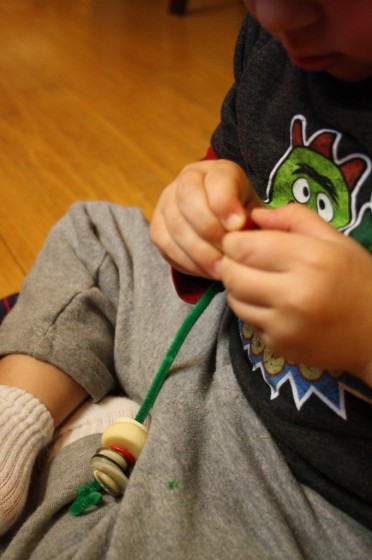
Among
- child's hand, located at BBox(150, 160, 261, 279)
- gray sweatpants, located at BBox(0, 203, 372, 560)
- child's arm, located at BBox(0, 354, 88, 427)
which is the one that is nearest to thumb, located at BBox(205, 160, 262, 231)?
child's hand, located at BBox(150, 160, 261, 279)

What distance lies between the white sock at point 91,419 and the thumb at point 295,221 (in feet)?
0.93

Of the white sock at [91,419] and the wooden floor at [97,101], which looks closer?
the white sock at [91,419]

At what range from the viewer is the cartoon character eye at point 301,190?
0.48 m

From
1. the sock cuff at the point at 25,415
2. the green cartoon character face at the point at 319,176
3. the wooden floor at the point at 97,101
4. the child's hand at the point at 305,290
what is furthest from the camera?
the wooden floor at the point at 97,101

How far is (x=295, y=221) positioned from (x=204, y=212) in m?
0.06

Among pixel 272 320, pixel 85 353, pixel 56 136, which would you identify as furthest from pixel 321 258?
pixel 56 136

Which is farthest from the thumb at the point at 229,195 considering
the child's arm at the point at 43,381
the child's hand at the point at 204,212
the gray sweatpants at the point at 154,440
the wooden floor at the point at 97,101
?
the wooden floor at the point at 97,101

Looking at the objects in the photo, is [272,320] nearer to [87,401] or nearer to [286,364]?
[286,364]

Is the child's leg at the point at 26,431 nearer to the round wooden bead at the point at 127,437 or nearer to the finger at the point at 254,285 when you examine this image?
the round wooden bead at the point at 127,437

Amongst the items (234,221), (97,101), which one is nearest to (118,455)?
(234,221)

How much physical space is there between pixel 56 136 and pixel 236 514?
0.91 meters

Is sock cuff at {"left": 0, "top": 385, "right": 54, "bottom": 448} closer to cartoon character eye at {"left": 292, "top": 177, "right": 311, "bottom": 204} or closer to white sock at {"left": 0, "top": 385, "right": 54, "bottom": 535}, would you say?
white sock at {"left": 0, "top": 385, "right": 54, "bottom": 535}

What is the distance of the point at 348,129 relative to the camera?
1.42 feet

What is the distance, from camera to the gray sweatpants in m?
0.44
